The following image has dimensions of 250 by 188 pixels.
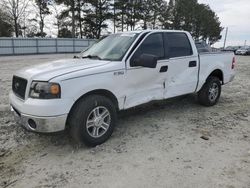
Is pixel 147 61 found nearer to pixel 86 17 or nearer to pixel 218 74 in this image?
pixel 218 74

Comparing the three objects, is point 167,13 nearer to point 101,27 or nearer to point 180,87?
point 101,27

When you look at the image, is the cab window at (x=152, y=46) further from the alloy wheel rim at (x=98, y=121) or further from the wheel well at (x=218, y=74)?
the wheel well at (x=218, y=74)

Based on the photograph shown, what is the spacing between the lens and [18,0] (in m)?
38.7

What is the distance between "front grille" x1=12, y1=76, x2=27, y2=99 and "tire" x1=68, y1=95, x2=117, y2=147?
31.8 inches

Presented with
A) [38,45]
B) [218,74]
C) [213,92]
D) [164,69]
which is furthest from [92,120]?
[38,45]

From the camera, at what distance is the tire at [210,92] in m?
5.81

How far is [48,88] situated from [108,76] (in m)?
0.96

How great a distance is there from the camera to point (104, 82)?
3777 mm

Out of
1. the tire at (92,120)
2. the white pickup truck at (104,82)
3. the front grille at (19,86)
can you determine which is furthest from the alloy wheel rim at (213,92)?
the front grille at (19,86)

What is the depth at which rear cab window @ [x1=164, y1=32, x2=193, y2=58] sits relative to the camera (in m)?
4.83

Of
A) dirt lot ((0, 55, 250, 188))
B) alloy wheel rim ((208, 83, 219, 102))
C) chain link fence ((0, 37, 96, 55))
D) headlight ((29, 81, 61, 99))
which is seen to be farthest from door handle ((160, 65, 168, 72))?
chain link fence ((0, 37, 96, 55))

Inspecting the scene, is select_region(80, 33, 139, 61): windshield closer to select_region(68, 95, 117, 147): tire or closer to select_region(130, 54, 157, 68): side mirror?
select_region(130, 54, 157, 68): side mirror

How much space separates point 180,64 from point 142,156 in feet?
7.27

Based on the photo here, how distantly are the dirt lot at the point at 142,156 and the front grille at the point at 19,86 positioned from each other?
85 centimetres
